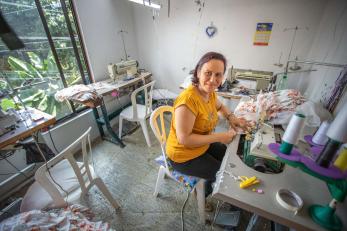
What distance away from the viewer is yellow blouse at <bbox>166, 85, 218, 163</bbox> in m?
1.06

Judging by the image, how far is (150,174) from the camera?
75.0 inches

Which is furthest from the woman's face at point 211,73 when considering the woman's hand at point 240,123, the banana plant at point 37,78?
the banana plant at point 37,78

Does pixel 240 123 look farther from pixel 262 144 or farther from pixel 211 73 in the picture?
pixel 211 73

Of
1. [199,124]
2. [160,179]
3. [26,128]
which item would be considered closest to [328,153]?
[199,124]

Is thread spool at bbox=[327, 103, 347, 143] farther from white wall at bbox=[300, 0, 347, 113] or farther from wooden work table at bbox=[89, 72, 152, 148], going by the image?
wooden work table at bbox=[89, 72, 152, 148]

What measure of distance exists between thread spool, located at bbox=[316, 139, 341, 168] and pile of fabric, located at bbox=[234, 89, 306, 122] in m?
0.68

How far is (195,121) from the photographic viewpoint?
1.14 m

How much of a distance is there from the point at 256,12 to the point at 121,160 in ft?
9.15

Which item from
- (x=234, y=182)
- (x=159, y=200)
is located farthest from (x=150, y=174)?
(x=234, y=182)

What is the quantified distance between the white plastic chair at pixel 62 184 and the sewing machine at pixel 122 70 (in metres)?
1.50

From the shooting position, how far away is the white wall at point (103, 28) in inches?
91.4

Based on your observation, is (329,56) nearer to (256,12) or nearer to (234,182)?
(256,12)

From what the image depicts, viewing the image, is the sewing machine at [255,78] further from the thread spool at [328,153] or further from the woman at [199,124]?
the thread spool at [328,153]

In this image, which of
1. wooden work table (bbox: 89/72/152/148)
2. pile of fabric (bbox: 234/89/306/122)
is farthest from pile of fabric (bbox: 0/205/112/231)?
wooden work table (bbox: 89/72/152/148)
